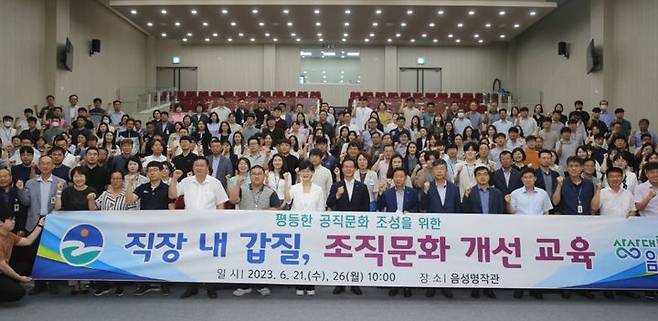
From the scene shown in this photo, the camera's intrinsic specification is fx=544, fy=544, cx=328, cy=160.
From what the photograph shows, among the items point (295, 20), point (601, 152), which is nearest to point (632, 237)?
point (601, 152)

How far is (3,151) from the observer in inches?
364

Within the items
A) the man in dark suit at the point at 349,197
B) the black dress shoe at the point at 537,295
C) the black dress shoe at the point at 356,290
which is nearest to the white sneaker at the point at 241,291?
the black dress shoe at the point at 356,290

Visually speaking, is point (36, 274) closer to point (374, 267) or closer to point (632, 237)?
point (374, 267)

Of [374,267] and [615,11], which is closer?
[374,267]

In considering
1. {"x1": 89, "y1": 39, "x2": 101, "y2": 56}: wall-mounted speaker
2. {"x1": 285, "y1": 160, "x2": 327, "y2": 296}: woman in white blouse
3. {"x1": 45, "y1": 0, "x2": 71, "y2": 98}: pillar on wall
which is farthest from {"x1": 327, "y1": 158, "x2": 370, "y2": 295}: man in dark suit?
{"x1": 89, "y1": 39, "x2": 101, "y2": 56}: wall-mounted speaker

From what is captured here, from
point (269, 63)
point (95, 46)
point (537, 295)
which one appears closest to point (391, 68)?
point (269, 63)

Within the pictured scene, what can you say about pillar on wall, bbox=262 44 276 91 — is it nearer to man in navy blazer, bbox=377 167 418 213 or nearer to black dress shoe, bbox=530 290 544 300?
man in navy blazer, bbox=377 167 418 213

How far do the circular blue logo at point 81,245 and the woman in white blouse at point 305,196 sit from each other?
205 cm

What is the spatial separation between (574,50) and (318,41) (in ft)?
35.4

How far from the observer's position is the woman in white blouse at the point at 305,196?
596cm

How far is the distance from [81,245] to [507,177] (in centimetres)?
510

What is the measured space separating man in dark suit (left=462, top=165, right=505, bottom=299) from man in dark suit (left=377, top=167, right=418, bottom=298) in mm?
573

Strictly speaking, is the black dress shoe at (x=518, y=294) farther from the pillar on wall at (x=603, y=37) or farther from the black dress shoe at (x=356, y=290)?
the pillar on wall at (x=603, y=37)

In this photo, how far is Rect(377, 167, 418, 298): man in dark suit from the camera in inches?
240
